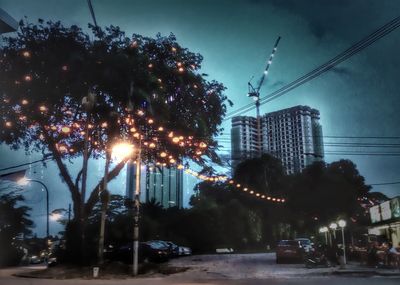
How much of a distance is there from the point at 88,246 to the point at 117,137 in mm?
6532

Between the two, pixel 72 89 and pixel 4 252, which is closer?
pixel 72 89

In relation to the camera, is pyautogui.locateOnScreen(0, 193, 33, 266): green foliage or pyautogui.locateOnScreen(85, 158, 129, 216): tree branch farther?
pyautogui.locateOnScreen(0, 193, 33, 266): green foliage

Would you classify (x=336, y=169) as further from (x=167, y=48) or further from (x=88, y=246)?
(x=88, y=246)

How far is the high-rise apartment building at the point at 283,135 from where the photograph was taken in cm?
2941

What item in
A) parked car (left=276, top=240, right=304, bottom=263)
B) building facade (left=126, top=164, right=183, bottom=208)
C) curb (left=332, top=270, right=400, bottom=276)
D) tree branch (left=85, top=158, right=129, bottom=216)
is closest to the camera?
curb (left=332, top=270, right=400, bottom=276)

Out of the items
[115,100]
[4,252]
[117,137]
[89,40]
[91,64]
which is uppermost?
[89,40]

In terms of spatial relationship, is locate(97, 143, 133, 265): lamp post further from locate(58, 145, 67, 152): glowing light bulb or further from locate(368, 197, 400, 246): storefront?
locate(368, 197, 400, 246): storefront

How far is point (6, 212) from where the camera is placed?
53.5m

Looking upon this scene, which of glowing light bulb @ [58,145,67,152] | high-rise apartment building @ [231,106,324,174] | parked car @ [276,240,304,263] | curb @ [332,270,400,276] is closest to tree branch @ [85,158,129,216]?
glowing light bulb @ [58,145,67,152]

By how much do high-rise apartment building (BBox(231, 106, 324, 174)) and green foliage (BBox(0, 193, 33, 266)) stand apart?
2741 centimetres

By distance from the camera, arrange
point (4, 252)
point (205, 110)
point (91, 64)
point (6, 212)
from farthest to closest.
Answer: point (6, 212) → point (4, 252) → point (205, 110) → point (91, 64)

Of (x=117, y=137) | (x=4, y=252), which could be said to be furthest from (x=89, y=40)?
(x=4, y=252)

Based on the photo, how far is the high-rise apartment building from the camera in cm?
2941

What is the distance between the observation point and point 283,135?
31594 mm
